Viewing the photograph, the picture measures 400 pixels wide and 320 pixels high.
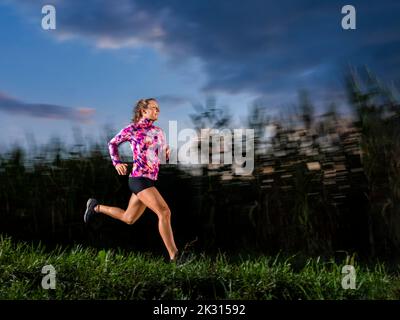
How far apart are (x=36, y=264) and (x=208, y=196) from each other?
187cm

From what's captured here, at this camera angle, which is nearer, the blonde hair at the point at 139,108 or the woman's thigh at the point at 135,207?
the blonde hair at the point at 139,108

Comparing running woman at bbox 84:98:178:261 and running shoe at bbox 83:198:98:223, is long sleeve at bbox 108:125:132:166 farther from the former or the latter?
running shoe at bbox 83:198:98:223

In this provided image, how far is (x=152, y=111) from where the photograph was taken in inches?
200

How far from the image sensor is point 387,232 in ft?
20.4

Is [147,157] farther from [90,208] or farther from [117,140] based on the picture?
[90,208]

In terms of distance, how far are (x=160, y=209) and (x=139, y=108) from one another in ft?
2.75

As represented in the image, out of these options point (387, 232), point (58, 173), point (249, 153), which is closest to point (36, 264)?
point (58, 173)

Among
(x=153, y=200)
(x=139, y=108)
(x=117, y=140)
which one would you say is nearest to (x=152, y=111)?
(x=139, y=108)

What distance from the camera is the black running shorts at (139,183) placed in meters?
5.18

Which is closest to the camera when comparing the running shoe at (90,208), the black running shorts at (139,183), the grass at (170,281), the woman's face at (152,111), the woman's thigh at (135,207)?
the grass at (170,281)

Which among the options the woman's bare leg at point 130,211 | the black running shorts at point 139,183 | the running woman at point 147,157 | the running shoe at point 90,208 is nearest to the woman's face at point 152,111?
the running woman at point 147,157

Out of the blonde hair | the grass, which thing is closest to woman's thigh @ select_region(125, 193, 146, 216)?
the grass

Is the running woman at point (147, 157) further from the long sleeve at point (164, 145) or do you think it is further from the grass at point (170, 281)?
the grass at point (170, 281)
